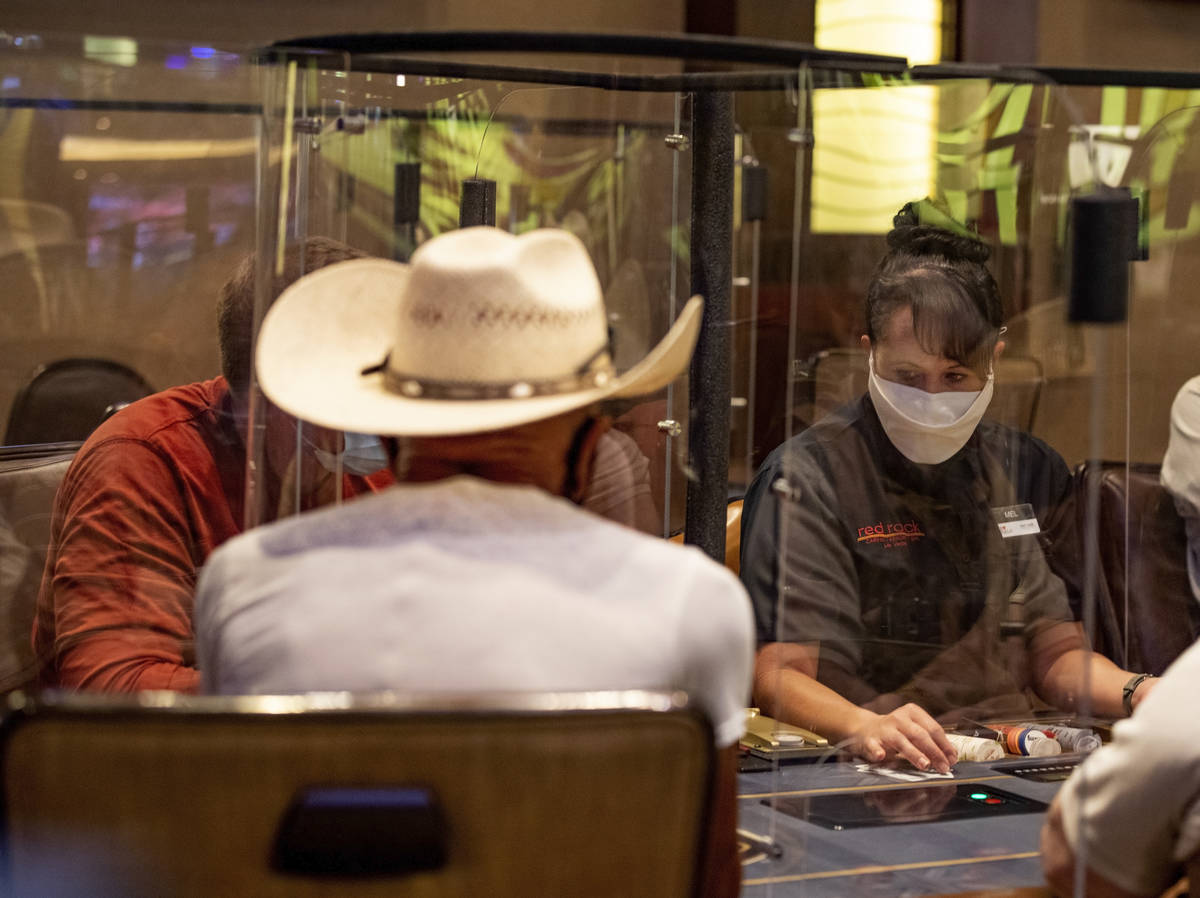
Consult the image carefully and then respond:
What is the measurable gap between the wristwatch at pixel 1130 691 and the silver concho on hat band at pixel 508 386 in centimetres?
121

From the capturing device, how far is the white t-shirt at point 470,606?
1072 mm

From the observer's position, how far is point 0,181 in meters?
3.31

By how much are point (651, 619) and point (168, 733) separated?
39cm

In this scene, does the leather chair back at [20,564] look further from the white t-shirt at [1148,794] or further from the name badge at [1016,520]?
the white t-shirt at [1148,794]

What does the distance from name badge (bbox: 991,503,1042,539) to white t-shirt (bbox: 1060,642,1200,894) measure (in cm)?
77

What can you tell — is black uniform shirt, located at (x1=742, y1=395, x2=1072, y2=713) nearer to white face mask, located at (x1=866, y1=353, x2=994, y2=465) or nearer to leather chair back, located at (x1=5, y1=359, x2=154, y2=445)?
white face mask, located at (x1=866, y1=353, x2=994, y2=465)

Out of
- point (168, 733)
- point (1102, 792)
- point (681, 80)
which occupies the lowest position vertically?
point (1102, 792)

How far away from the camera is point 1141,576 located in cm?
253

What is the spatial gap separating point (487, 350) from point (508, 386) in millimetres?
40

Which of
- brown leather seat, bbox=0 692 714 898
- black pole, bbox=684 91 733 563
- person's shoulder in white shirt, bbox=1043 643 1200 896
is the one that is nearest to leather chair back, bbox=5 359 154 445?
black pole, bbox=684 91 733 563

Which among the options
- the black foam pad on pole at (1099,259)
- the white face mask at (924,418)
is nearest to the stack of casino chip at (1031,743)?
the white face mask at (924,418)

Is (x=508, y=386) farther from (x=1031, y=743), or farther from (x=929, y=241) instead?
(x=1031, y=743)

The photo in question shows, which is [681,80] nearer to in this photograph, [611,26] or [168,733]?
[168,733]

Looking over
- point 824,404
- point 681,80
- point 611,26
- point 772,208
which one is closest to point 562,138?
point 681,80
